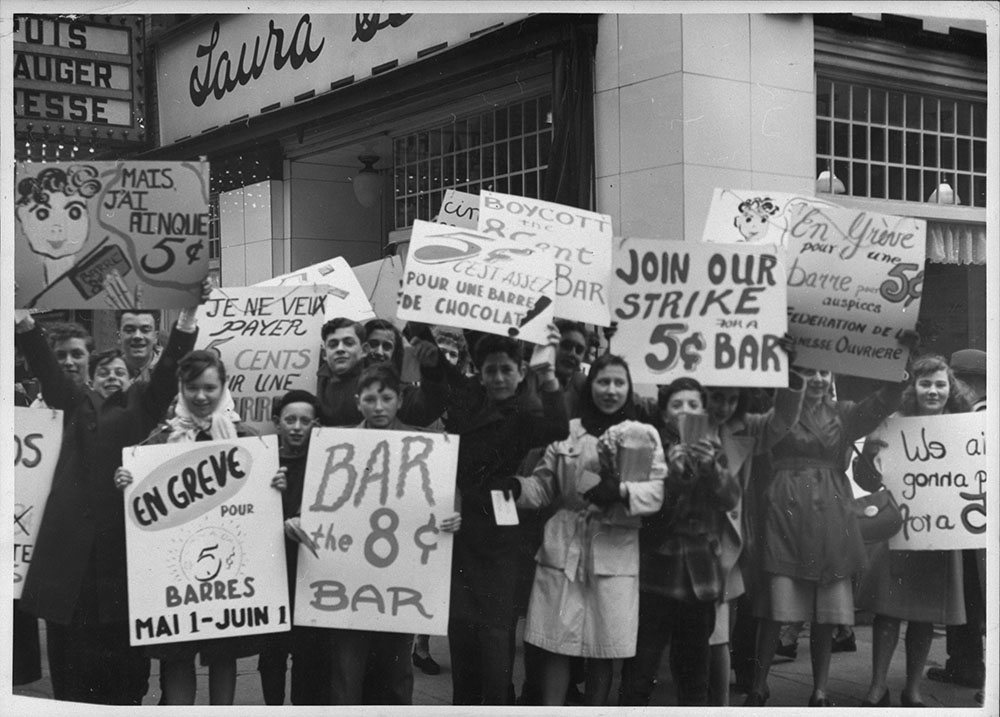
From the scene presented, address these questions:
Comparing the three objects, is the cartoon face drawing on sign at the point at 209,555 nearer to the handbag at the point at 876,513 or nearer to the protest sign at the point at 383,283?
the protest sign at the point at 383,283

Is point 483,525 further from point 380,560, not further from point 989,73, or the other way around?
point 989,73

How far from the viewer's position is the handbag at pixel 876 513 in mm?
4609

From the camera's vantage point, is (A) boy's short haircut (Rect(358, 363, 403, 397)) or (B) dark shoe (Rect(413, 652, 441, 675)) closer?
(A) boy's short haircut (Rect(358, 363, 403, 397))

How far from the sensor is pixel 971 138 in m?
4.78

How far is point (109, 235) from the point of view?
181 inches

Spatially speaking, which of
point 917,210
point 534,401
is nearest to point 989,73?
point 917,210

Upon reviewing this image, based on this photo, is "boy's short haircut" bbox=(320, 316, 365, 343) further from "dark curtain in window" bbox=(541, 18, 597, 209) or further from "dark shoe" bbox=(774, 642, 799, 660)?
"dark shoe" bbox=(774, 642, 799, 660)

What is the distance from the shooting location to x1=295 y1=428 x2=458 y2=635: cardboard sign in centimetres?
438

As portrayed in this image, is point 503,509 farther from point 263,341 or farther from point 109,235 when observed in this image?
point 109,235

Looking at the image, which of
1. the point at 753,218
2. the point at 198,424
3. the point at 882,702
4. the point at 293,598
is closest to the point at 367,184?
the point at 198,424

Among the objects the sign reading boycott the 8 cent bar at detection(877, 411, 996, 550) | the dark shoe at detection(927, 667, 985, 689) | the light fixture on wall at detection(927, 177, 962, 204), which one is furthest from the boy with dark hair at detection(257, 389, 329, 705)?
the light fixture on wall at detection(927, 177, 962, 204)

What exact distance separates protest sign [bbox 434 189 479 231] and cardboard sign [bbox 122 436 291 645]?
1.19 meters

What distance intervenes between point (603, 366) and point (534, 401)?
1.04 feet

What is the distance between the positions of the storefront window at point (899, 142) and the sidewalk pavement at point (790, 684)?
1.94 metres
